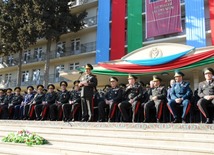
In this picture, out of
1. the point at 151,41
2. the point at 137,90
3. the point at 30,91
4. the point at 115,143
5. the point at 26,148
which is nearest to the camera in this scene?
the point at 115,143

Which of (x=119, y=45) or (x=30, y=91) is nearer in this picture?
(x=30, y=91)

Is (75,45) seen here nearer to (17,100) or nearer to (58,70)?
(58,70)

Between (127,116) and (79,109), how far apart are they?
1.77 metres

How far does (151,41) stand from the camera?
20.6m

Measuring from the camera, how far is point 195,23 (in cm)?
1808

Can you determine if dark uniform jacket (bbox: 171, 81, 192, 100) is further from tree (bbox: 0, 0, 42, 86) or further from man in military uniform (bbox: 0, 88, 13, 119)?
tree (bbox: 0, 0, 42, 86)

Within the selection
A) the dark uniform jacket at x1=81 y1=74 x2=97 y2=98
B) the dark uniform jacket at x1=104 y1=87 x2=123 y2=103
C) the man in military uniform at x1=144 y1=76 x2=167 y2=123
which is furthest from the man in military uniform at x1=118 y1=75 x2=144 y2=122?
the dark uniform jacket at x1=81 y1=74 x2=97 y2=98

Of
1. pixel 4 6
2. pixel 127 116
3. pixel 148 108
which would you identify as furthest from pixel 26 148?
pixel 4 6

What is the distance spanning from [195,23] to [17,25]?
13515 mm

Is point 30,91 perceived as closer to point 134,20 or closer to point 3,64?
point 134,20

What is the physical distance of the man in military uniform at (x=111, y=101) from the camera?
299 inches

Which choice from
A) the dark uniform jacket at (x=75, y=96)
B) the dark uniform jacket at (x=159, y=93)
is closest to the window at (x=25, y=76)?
the dark uniform jacket at (x=75, y=96)

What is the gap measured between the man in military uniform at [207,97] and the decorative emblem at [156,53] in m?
8.09

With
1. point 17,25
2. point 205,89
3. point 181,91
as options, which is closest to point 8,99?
point 181,91
